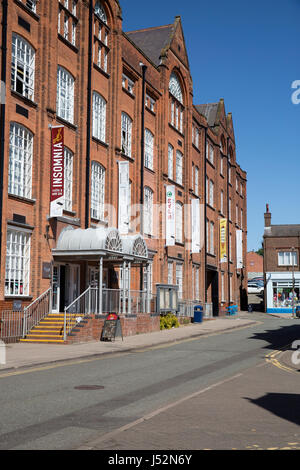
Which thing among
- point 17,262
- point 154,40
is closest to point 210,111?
point 154,40

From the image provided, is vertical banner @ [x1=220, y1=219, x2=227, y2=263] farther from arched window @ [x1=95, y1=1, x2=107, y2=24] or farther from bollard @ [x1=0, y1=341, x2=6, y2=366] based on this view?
bollard @ [x1=0, y1=341, x2=6, y2=366]

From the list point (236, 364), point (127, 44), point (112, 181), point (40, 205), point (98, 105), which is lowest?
point (236, 364)

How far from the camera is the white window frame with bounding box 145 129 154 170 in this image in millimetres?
36312

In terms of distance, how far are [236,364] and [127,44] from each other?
2326cm

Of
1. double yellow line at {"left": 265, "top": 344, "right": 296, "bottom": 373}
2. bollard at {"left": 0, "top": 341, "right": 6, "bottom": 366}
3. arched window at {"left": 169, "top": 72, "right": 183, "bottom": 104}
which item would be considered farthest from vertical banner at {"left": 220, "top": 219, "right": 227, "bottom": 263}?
bollard at {"left": 0, "top": 341, "right": 6, "bottom": 366}

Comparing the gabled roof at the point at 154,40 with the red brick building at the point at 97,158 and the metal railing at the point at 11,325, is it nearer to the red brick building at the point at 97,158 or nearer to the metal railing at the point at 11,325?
the red brick building at the point at 97,158

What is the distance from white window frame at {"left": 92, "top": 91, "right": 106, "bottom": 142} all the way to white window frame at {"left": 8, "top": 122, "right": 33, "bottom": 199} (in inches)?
229

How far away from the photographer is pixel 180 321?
118 feet

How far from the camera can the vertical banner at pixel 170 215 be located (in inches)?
1457

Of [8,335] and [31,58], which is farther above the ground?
[31,58]

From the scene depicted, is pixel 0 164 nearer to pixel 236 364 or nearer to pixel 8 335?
pixel 8 335

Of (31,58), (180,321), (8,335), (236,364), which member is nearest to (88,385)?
(236,364)

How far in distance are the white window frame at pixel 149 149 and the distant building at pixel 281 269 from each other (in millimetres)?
31028
